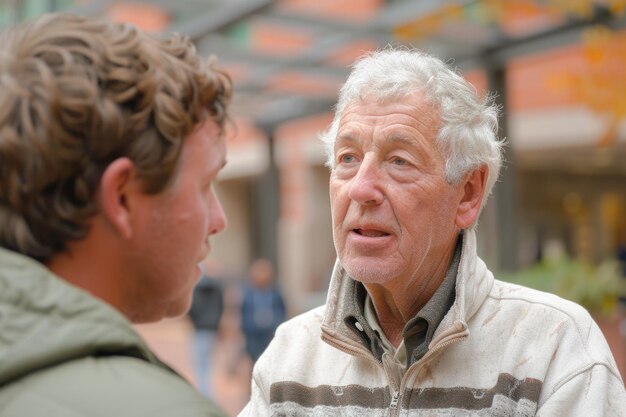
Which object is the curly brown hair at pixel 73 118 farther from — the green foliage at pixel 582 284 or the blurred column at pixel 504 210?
the blurred column at pixel 504 210

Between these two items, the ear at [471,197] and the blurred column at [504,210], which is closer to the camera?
the ear at [471,197]

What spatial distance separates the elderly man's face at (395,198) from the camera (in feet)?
7.22

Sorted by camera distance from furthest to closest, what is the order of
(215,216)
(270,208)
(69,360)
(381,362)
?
(270,208) → (381,362) → (215,216) → (69,360)

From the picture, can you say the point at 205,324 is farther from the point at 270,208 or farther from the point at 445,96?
the point at 445,96

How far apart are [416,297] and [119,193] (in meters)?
1.15

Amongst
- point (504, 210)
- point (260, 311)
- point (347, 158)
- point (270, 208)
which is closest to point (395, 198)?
point (347, 158)

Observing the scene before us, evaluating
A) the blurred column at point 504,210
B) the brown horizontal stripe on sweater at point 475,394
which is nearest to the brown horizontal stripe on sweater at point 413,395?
the brown horizontal stripe on sweater at point 475,394

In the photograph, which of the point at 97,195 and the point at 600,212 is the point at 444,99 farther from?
the point at 600,212

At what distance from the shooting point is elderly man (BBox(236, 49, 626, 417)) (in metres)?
2.06

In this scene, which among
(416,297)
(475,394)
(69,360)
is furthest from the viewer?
(416,297)

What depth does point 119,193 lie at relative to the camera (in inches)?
50.6

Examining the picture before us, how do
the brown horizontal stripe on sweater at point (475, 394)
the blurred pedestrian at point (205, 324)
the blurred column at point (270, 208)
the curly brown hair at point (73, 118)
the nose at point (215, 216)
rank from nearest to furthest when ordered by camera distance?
1. the curly brown hair at point (73, 118)
2. the nose at point (215, 216)
3. the brown horizontal stripe on sweater at point (475, 394)
4. the blurred pedestrian at point (205, 324)
5. the blurred column at point (270, 208)

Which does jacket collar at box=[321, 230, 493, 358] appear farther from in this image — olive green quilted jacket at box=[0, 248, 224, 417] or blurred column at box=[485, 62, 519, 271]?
blurred column at box=[485, 62, 519, 271]

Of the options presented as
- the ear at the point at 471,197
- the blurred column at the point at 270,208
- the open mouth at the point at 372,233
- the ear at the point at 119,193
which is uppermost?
the ear at the point at 119,193
